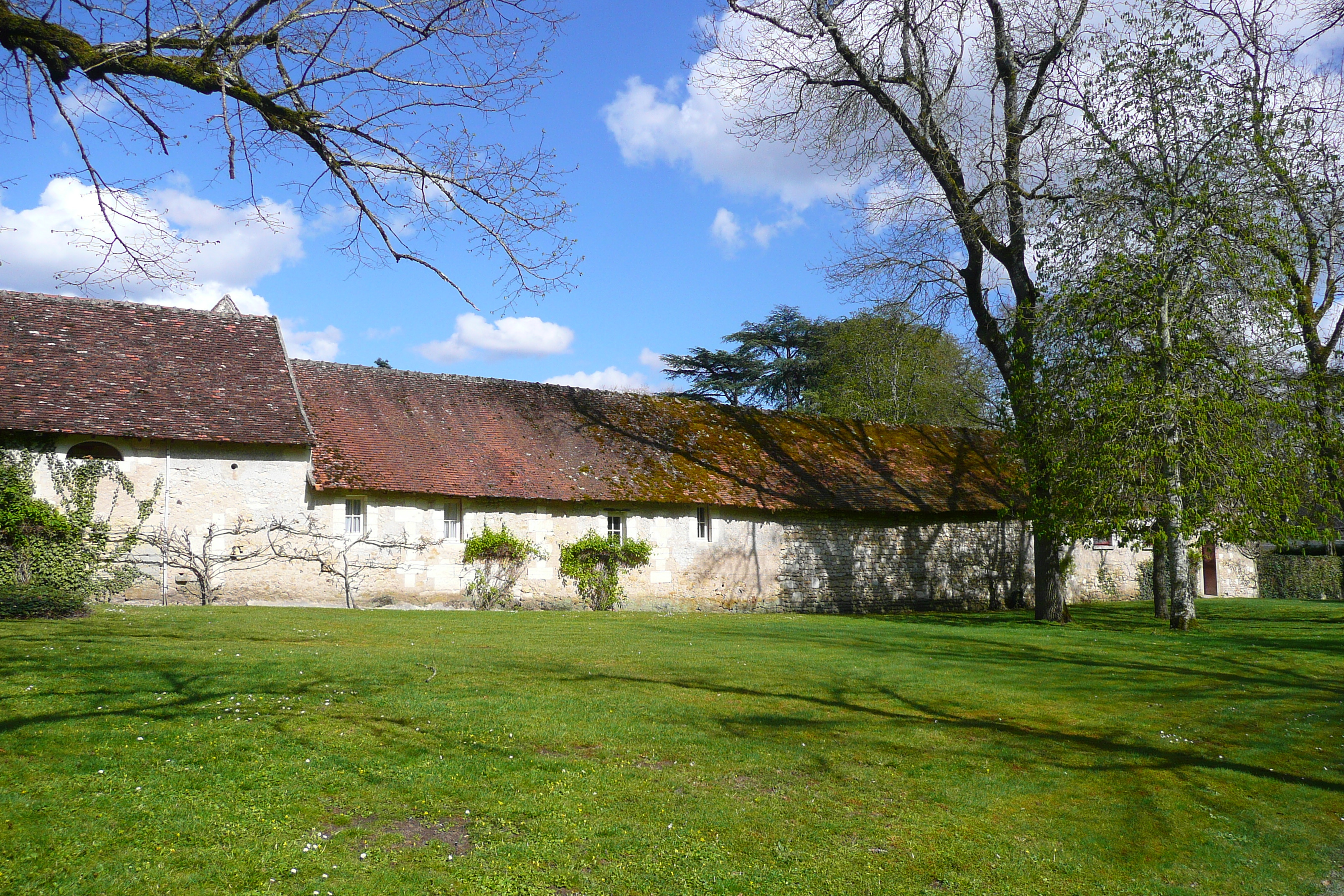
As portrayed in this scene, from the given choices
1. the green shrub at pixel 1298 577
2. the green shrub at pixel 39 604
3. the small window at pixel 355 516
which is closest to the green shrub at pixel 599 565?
the small window at pixel 355 516

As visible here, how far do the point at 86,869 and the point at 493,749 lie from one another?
280cm

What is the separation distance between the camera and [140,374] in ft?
63.8

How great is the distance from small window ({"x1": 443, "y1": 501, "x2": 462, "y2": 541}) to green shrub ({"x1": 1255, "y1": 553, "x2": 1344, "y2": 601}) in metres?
28.3

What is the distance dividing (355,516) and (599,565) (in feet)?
19.0

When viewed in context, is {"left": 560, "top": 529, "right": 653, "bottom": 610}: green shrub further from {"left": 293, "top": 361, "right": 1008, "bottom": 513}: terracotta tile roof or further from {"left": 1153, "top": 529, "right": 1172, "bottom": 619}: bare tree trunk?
{"left": 1153, "top": 529, "right": 1172, "bottom": 619}: bare tree trunk

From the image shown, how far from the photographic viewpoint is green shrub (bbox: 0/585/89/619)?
1312cm

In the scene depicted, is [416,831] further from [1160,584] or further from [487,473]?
[1160,584]

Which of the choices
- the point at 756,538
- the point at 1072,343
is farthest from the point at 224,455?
the point at 1072,343

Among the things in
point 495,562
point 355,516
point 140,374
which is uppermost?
point 140,374

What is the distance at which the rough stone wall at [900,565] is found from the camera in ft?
80.9

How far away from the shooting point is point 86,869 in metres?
4.46

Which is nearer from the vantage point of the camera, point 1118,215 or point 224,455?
point 1118,215

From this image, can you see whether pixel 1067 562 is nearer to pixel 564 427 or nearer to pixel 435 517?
pixel 564 427

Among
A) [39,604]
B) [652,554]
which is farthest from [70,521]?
[652,554]
